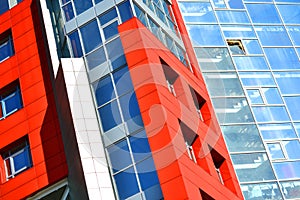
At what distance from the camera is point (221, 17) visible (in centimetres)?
3819

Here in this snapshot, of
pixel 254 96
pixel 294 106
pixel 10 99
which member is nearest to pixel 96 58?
pixel 10 99

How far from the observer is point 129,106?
1110 inches

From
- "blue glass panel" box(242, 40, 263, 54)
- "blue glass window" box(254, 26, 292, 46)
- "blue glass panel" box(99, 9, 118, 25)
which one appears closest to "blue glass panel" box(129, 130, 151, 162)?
"blue glass panel" box(99, 9, 118, 25)

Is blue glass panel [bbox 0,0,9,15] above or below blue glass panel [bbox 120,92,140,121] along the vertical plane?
above

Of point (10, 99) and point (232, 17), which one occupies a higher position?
point (232, 17)

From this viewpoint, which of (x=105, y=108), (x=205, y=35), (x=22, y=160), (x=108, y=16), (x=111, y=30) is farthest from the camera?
(x=205, y=35)

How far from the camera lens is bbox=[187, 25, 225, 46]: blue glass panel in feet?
120

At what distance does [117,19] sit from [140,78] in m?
3.44

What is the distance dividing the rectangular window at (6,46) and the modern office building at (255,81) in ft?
28.2

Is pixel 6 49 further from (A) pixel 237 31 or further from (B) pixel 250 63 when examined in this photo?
(B) pixel 250 63

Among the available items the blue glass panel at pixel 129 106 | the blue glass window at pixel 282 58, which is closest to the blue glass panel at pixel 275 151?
the blue glass window at pixel 282 58

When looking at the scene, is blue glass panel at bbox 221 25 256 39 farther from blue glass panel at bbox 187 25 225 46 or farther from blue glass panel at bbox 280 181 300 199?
blue glass panel at bbox 280 181 300 199

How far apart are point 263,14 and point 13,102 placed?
544 inches

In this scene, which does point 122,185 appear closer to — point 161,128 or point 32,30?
point 161,128
